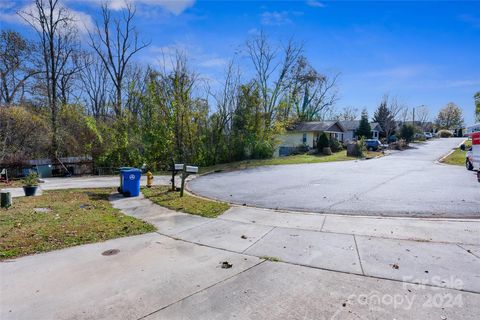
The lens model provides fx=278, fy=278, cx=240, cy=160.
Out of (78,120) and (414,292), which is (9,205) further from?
(78,120)

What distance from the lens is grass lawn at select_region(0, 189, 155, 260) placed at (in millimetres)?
4980

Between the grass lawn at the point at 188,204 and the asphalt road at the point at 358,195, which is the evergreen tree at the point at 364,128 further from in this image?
the grass lawn at the point at 188,204

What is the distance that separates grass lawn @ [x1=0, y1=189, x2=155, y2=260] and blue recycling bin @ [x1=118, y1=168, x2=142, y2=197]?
88 cm

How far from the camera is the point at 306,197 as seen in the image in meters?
8.69

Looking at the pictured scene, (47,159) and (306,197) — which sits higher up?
(47,159)

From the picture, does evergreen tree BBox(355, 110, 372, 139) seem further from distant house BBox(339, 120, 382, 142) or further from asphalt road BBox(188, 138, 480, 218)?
asphalt road BBox(188, 138, 480, 218)

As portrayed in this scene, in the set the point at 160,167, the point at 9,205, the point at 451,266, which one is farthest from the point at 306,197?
the point at 160,167

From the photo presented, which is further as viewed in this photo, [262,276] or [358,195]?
[358,195]

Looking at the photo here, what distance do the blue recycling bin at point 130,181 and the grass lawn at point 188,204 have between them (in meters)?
0.45

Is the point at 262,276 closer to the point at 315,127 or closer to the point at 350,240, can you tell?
the point at 350,240

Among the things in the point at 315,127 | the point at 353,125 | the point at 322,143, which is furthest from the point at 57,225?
the point at 353,125

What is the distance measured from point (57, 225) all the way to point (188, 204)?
321 cm

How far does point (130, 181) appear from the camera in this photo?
9508 millimetres

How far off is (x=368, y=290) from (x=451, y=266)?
149cm
